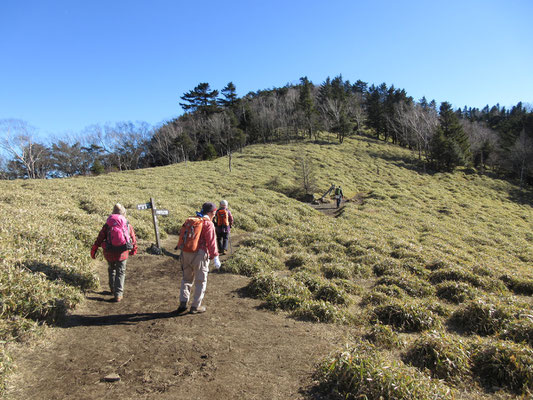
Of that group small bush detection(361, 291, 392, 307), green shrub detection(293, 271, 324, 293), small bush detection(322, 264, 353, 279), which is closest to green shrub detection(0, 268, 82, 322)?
green shrub detection(293, 271, 324, 293)

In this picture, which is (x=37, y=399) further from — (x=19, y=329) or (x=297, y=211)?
(x=297, y=211)

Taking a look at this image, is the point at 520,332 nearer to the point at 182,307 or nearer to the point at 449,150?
the point at 182,307

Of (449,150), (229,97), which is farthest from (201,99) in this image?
(449,150)

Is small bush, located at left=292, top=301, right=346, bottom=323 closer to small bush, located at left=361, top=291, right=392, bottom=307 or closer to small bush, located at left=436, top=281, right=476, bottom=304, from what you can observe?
small bush, located at left=361, top=291, right=392, bottom=307

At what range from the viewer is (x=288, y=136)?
7050 cm

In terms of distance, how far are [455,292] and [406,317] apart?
3.00 meters

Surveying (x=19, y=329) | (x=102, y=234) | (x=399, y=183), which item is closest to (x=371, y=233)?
(x=102, y=234)

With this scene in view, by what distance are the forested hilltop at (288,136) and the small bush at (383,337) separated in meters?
52.0

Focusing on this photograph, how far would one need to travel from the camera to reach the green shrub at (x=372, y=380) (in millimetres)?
3434

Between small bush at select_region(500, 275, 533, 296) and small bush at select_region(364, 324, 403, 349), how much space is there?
6734 millimetres

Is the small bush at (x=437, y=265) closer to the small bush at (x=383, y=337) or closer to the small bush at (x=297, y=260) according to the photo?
the small bush at (x=297, y=260)

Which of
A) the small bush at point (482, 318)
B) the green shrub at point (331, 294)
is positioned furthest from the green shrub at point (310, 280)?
the small bush at point (482, 318)

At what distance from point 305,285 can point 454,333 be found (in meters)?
3.42

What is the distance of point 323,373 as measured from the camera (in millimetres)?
3941
